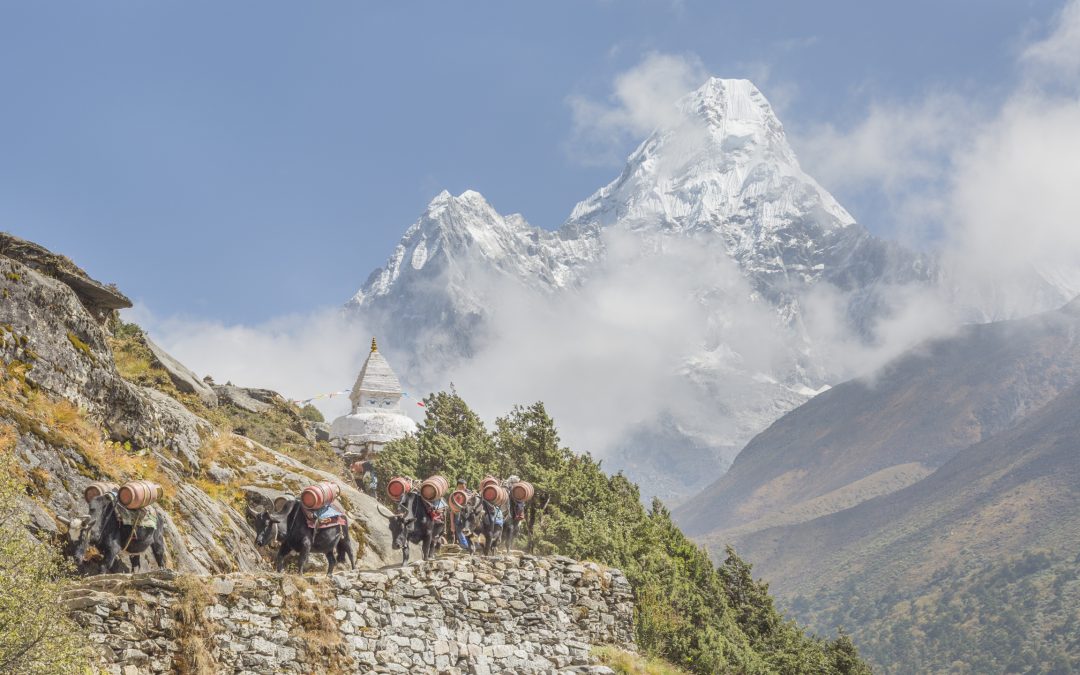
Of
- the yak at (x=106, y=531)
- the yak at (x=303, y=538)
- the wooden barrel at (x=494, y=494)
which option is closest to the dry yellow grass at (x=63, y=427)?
the yak at (x=106, y=531)

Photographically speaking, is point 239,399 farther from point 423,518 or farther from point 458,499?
point 423,518

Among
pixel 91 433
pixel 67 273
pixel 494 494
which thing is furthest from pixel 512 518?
Result: pixel 67 273

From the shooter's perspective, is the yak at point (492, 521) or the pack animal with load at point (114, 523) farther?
the yak at point (492, 521)

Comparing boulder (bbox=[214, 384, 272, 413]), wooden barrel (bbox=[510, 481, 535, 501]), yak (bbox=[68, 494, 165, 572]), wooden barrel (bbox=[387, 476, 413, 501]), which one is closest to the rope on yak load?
yak (bbox=[68, 494, 165, 572])

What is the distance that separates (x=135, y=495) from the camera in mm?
18938

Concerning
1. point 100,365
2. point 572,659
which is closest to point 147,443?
point 100,365

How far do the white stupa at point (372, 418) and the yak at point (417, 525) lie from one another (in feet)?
143

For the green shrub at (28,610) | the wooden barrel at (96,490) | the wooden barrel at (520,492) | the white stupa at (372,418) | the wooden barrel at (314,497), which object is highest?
the white stupa at (372,418)

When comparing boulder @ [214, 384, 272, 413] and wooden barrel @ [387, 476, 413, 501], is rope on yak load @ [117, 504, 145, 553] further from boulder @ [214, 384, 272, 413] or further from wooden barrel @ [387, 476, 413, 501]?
boulder @ [214, 384, 272, 413]

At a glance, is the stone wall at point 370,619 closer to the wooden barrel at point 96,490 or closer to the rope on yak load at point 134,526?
the rope on yak load at point 134,526

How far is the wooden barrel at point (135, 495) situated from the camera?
18906 mm

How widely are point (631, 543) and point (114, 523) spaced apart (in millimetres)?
23966

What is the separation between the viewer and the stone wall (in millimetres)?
17625

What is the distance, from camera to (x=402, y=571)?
2230 cm
